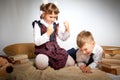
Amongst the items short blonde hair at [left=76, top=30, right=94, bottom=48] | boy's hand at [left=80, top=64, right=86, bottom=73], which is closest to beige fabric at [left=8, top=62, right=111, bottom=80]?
boy's hand at [left=80, top=64, right=86, bottom=73]

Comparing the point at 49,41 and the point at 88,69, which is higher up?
the point at 49,41

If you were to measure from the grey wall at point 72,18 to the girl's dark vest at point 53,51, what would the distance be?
59 mm

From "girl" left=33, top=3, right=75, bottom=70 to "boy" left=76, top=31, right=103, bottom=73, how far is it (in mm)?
56

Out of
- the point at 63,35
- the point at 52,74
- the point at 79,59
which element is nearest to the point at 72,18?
the point at 63,35

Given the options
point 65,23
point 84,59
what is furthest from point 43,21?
point 84,59

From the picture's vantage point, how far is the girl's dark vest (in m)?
1.08

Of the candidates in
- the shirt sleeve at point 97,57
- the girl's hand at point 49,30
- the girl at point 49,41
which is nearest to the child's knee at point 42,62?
the girl at point 49,41

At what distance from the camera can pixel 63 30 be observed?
1159 millimetres

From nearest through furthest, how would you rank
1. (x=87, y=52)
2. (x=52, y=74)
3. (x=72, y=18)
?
(x=52, y=74) < (x=87, y=52) < (x=72, y=18)

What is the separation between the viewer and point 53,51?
111 centimetres

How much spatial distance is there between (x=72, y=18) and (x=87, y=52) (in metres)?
0.24

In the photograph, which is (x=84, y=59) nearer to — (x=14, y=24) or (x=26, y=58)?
(x=26, y=58)

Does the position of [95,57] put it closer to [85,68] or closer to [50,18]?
[85,68]

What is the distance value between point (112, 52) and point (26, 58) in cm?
43
